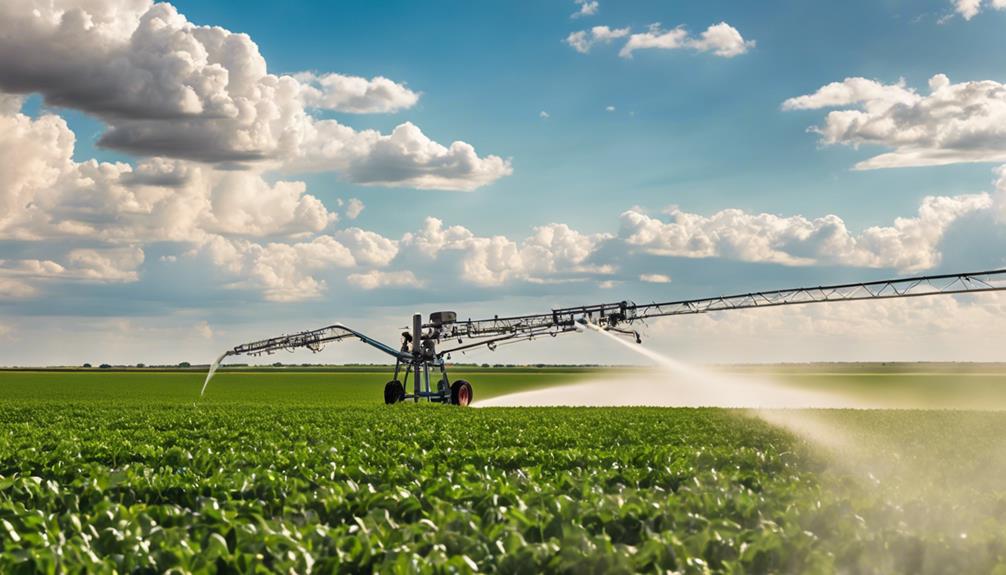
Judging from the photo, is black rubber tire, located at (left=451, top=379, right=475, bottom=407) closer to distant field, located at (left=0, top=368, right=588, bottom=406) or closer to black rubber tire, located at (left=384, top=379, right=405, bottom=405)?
black rubber tire, located at (left=384, top=379, right=405, bottom=405)

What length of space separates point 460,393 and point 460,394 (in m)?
0.06

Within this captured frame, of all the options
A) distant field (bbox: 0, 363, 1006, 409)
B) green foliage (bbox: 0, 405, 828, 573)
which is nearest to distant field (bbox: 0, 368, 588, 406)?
distant field (bbox: 0, 363, 1006, 409)

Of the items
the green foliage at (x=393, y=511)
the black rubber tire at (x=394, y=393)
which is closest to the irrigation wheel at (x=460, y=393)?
the black rubber tire at (x=394, y=393)

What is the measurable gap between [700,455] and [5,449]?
16.1 m

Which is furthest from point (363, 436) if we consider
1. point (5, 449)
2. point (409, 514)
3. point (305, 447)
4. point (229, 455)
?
point (409, 514)

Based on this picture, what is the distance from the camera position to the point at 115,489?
44.3 ft

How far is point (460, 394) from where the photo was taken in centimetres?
5175

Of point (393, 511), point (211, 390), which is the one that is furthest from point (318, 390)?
point (393, 511)

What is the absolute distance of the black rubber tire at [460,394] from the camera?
169 ft

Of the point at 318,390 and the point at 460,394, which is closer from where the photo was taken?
the point at 460,394

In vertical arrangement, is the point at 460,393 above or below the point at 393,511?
below

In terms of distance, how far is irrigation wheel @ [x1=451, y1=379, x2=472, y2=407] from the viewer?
169ft

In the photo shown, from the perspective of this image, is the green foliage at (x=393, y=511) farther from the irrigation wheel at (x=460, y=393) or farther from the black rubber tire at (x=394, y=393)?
the irrigation wheel at (x=460, y=393)

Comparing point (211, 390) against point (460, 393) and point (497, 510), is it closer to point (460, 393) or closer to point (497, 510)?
point (460, 393)
